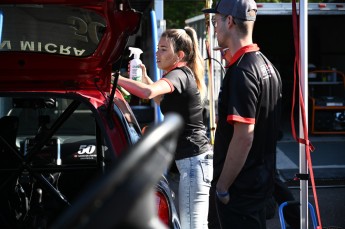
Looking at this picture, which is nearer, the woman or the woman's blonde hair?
the woman

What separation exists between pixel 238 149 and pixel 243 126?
119 millimetres

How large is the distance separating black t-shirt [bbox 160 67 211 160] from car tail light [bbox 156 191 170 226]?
0.95m

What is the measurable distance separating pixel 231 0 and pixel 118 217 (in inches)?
87.0

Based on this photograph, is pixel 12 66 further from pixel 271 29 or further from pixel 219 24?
pixel 271 29

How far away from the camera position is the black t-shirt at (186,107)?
4.00 meters

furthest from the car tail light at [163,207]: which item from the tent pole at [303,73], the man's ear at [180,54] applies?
the man's ear at [180,54]

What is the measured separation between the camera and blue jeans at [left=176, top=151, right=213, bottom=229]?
13.2 feet

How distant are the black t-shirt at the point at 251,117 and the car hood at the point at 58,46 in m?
0.69

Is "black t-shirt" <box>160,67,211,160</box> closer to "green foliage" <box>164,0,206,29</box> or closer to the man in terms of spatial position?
the man

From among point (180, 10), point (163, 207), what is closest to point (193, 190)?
point (163, 207)

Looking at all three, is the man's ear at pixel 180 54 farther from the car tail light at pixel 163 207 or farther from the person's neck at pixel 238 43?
the car tail light at pixel 163 207

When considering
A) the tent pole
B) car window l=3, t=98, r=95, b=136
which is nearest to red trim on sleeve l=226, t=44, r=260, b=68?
the tent pole

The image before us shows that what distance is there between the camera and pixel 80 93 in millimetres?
3426

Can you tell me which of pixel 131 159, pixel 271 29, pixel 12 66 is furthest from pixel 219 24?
pixel 271 29
